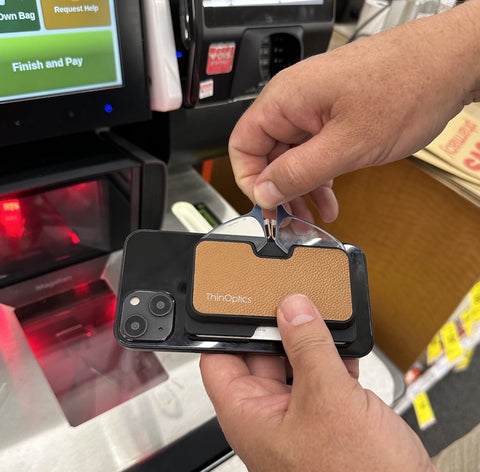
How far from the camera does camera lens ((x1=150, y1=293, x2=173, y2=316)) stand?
1.67 ft

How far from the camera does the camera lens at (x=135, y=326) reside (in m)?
0.49

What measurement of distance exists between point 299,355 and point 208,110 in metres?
0.46

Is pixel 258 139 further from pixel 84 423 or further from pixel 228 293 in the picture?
pixel 84 423

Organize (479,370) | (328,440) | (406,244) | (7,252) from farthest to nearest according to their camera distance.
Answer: (479,370) < (406,244) < (7,252) < (328,440)

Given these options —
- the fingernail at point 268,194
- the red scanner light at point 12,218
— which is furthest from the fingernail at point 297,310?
the red scanner light at point 12,218

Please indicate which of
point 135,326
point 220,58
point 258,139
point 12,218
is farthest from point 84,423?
point 220,58

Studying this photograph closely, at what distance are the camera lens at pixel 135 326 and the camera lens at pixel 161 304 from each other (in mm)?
17

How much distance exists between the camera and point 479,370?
5.09ft

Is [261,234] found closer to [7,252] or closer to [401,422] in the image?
[401,422]

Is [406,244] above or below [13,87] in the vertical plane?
below

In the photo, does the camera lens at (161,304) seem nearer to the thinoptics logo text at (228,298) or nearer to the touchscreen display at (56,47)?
the thinoptics logo text at (228,298)

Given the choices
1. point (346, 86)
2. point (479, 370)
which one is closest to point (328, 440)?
point (346, 86)

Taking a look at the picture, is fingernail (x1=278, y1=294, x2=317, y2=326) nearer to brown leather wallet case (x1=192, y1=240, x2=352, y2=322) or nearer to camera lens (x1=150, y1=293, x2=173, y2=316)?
brown leather wallet case (x1=192, y1=240, x2=352, y2=322)

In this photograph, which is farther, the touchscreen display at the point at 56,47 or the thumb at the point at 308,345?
the touchscreen display at the point at 56,47
